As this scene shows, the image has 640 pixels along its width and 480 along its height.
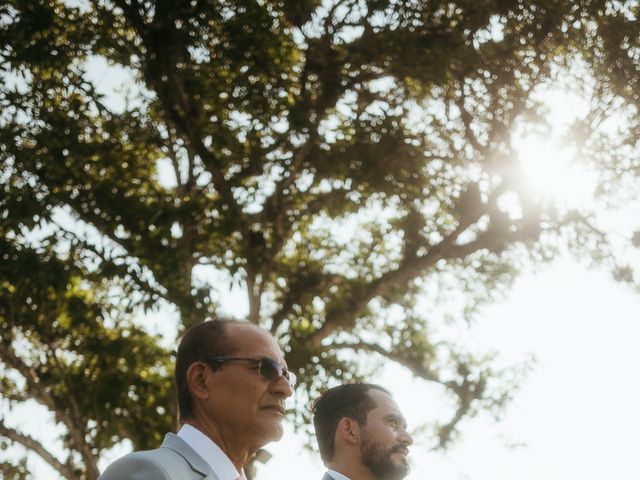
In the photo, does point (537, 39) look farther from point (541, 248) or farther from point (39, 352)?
point (39, 352)

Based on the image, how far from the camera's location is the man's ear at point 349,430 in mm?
5977

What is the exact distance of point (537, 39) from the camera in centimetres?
1163

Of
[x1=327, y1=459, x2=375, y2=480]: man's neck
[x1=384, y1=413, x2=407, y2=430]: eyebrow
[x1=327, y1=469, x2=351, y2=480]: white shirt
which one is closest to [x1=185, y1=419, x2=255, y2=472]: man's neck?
[x1=327, y1=469, x2=351, y2=480]: white shirt

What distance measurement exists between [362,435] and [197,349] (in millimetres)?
2785

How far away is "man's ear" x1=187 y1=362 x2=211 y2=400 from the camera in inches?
133

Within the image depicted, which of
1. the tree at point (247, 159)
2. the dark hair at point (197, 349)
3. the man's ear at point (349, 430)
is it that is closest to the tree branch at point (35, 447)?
the tree at point (247, 159)

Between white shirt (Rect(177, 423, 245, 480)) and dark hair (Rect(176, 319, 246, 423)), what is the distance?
0.66ft

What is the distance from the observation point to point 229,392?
3.35 meters

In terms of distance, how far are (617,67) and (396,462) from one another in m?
7.75

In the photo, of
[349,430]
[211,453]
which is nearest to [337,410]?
[349,430]

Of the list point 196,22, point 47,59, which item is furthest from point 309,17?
point 47,59

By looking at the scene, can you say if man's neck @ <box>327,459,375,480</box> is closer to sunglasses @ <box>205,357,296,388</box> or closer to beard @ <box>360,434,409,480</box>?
beard @ <box>360,434,409,480</box>

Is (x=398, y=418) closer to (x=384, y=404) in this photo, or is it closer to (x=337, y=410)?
(x=384, y=404)

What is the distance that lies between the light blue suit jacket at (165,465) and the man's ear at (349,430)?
303 cm
